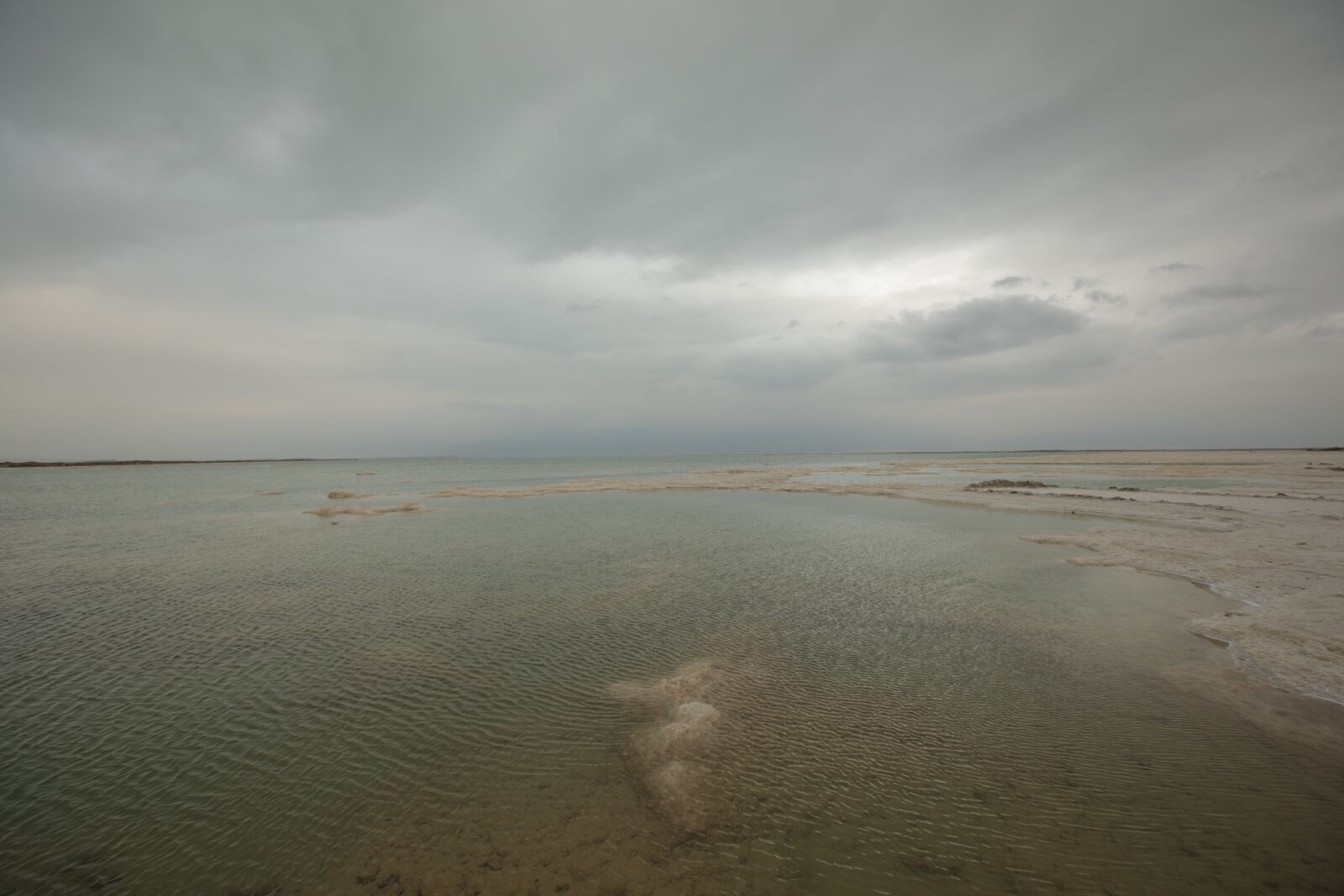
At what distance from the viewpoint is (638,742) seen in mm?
8766

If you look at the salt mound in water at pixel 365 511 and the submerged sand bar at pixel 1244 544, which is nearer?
the submerged sand bar at pixel 1244 544

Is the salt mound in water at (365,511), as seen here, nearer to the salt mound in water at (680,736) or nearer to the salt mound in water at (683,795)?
the salt mound in water at (680,736)

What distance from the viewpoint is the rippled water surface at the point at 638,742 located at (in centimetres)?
626

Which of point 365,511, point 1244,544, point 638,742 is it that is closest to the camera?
point 638,742

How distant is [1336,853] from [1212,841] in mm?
1348

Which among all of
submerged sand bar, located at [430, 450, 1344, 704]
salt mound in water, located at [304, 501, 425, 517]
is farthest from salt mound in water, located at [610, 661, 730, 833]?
salt mound in water, located at [304, 501, 425, 517]

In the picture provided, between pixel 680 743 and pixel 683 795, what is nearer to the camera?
pixel 683 795

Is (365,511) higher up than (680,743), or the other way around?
(365,511)

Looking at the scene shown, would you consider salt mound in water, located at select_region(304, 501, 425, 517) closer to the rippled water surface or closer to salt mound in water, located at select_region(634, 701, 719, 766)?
the rippled water surface

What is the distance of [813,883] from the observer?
5.99 meters

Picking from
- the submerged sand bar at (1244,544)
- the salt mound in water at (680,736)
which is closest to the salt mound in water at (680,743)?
the salt mound in water at (680,736)

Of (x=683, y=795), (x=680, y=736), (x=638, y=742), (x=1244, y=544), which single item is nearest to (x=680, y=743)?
(x=680, y=736)

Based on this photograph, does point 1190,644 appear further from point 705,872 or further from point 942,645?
point 705,872

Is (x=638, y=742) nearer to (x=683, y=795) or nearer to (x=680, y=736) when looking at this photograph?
(x=680, y=736)
